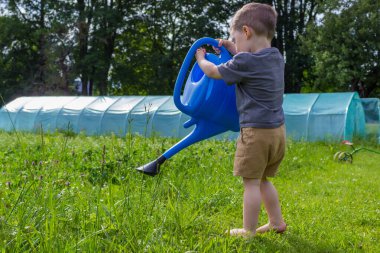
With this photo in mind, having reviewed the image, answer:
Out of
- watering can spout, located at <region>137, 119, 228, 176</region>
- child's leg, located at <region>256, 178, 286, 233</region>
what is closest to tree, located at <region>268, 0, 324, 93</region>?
watering can spout, located at <region>137, 119, 228, 176</region>

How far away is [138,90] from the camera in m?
28.6

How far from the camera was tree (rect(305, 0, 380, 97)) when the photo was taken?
2183cm

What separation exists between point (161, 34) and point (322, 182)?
24.6 meters

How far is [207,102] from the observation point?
3.02 m

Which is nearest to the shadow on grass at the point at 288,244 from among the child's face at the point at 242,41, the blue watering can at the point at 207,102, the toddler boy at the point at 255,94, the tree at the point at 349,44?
the toddler boy at the point at 255,94

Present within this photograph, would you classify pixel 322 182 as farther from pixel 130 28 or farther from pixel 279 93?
pixel 130 28

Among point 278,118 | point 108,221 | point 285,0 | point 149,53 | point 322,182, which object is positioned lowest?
point 322,182

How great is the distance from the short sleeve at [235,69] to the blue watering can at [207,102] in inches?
12.5

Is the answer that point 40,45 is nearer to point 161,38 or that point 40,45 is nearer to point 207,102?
point 161,38

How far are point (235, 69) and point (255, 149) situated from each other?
0.47 meters

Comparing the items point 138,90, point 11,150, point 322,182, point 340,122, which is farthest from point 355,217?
point 138,90

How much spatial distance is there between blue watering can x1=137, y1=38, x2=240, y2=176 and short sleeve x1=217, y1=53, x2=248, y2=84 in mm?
318

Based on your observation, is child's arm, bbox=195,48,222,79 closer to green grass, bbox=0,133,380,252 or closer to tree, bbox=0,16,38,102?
green grass, bbox=0,133,380,252

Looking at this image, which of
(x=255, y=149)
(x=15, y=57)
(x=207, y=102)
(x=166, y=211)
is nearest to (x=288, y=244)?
(x=255, y=149)
